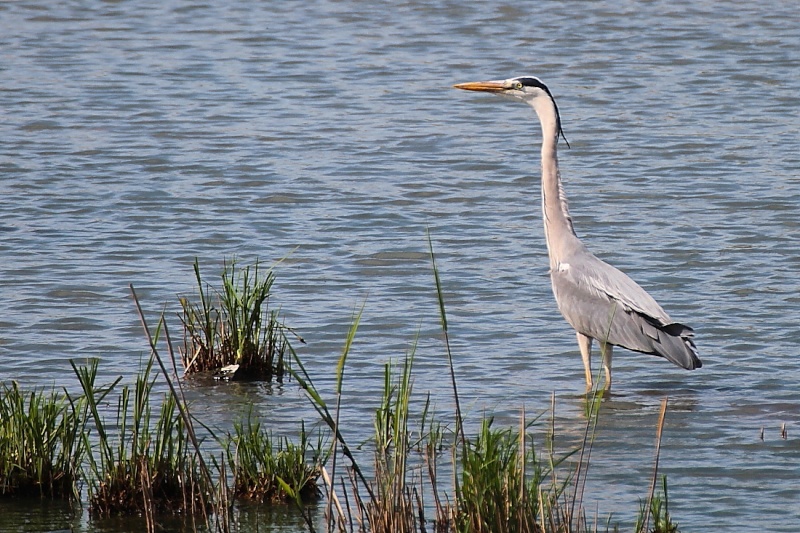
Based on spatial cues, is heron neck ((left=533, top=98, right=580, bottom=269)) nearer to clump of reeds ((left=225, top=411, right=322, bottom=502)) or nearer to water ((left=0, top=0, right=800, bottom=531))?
water ((left=0, top=0, right=800, bottom=531))

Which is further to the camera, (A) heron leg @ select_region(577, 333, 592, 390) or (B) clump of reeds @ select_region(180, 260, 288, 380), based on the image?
(A) heron leg @ select_region(577, 333, 592, 390)

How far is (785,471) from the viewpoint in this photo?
20.1ft

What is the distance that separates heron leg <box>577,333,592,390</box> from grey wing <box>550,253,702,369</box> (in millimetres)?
35

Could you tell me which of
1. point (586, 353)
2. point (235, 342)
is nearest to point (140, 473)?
point (235, 342)

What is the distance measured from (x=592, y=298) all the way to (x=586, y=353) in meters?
0.29

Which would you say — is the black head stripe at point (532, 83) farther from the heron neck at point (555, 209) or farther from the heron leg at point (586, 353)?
the heron leg at point (586, 353)

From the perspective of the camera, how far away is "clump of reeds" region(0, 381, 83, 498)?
5.30 meters

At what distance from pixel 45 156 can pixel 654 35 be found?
8897mm

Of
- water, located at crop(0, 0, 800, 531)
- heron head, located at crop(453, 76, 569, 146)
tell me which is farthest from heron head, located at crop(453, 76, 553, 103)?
water, located at crop(0, 0, 800, 531)

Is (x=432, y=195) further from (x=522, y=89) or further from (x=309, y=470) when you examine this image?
(x=309, y=470)

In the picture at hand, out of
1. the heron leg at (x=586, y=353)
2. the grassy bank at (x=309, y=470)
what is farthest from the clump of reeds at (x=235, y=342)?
the heron leg at (x=586, y=353)

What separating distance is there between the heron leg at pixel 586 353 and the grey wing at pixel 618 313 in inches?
1.4

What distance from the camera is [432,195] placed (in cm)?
1229

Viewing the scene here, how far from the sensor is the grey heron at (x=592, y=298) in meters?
7.50
